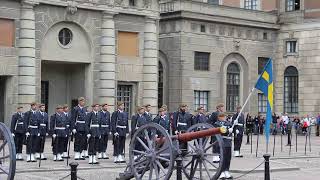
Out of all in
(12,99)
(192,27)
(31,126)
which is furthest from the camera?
(192,27)

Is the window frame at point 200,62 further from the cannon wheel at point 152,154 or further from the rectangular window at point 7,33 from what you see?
the cannon wheel at point 152,154

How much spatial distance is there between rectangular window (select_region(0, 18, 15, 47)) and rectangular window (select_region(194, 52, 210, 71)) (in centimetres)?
1314

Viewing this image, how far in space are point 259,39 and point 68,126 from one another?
23.8 meters

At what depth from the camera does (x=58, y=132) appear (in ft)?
77.6

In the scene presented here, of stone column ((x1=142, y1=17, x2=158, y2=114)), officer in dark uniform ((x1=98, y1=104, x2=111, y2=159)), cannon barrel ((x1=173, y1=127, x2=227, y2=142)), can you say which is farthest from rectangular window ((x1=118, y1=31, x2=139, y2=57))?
cannon barrel ((x1=173, y1=127, x2=227, y2=142))

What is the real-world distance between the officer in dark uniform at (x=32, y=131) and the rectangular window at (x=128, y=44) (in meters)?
12.3

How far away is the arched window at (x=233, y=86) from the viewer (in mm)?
43750

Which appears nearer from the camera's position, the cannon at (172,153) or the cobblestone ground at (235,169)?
the cannon at (172,153)

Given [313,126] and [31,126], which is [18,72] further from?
[313,126]

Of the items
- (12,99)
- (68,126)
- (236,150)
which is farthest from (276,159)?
(12,99)

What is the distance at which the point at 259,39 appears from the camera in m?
45.3

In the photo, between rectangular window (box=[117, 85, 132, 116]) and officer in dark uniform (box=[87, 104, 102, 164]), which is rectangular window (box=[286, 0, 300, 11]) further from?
officer in dark uniform (box=[87, 104, 102, 164])

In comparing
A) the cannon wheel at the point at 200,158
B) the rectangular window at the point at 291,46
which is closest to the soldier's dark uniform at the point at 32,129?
the cannon wheel at the point at 200,158

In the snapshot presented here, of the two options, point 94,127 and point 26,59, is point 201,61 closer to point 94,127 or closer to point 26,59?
point 26,59
